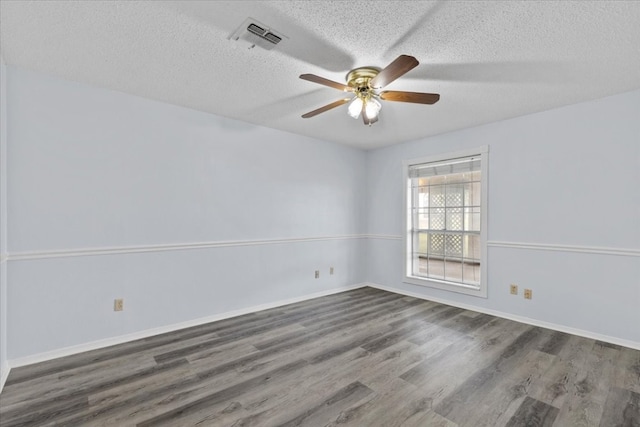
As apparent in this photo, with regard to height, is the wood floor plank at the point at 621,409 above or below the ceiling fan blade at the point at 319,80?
below

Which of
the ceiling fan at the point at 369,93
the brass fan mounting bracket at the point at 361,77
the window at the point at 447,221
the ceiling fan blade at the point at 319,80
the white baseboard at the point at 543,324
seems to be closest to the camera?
the ceiling fan blade at the point at 319,80

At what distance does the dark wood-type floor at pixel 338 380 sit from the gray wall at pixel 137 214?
0.41 meters

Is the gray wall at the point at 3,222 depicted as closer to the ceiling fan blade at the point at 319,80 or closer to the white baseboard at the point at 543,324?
the ceiling fan blade at the point at 319,80

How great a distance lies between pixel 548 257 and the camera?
3.33 meters

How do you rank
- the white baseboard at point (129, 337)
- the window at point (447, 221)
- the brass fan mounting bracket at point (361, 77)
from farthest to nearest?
the window at point (447, 221), the white baseboard at point (129, 337), the brass fan mounting bracket at point (361, 77)

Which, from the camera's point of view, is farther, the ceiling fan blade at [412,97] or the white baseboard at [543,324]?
the white baseboard at [543,324]

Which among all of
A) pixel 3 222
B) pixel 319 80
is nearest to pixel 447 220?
pixel 319 80

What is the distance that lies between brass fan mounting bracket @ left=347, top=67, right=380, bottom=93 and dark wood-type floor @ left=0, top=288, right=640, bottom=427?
7.45ft

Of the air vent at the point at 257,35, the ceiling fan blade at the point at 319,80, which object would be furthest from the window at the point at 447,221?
the air vent at the point at 257,35

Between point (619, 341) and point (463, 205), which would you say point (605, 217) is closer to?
point (619, 341)

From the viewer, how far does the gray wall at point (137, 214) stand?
8.23ft

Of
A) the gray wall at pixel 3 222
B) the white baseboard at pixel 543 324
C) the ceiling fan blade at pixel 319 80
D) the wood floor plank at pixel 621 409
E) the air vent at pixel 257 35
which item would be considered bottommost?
the wood floor plank at pixel 621 409

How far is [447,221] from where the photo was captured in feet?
14.4

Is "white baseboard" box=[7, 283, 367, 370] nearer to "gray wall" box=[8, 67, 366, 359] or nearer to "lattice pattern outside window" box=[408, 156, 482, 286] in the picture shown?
"gray wall" box=[8, 67, 366, 359]
